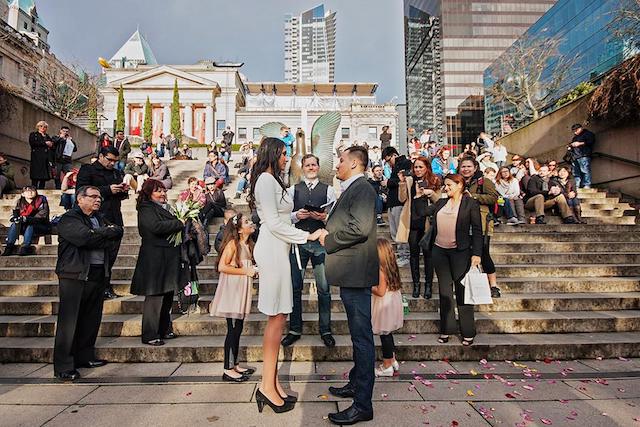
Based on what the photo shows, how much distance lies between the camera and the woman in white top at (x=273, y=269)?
3137 mm

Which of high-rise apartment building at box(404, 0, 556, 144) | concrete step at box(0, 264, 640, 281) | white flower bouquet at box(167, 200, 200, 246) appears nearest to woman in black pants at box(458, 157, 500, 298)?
concrete step at box(0, 264, 640, 281)

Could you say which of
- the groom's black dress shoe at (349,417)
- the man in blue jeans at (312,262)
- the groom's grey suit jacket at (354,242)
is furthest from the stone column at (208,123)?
the groom's black dress shoe at (349,417)

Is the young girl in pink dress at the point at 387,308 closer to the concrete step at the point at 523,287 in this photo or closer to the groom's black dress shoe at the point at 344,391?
the groom's black dress shoe at the point at 344,391

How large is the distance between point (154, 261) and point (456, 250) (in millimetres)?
3737

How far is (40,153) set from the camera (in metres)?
10.5

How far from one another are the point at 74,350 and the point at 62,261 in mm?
1040

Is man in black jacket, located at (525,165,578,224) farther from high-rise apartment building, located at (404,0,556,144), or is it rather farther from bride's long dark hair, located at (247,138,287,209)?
high-rise apartment building, located at (404,0,556,144)

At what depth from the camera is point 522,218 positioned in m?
9.17

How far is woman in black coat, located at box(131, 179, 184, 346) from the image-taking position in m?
4.67

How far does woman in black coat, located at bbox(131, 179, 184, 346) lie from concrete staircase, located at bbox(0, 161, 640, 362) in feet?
1.15

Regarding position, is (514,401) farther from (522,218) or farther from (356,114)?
(356,114)

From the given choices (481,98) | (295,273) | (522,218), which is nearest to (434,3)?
(481,98)

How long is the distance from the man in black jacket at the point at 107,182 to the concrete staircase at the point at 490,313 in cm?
113

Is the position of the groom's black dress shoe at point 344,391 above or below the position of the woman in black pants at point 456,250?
below
